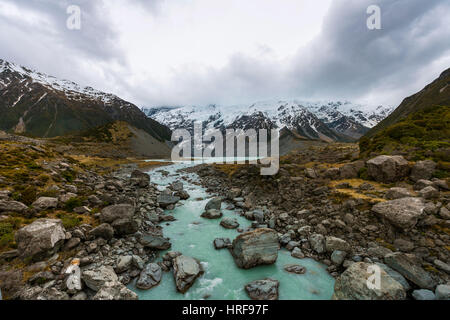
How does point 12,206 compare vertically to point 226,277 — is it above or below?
above

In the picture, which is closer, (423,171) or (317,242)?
(317,242)

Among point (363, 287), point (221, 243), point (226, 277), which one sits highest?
point (363, 287)

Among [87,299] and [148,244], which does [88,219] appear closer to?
[148,244]

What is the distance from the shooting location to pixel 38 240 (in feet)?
29.2

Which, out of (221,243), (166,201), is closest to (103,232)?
(221,243)

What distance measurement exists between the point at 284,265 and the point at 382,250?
5922mm

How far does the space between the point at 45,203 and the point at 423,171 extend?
30.1 m

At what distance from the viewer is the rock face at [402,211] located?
10.6 metres

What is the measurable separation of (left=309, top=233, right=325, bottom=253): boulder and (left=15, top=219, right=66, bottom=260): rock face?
15286 millimetres

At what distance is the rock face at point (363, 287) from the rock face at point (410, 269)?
1736 mm

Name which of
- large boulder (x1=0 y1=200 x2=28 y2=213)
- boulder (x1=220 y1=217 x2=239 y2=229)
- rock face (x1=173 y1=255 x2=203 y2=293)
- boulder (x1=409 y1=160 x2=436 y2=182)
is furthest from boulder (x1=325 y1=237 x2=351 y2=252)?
large boulder (x1=0 y1=200 x2=28 y2=213)

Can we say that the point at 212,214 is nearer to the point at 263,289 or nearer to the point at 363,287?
the point at 263,289

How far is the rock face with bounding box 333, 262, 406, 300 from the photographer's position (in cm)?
741

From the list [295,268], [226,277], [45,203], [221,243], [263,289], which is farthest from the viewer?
→ [221,243]
